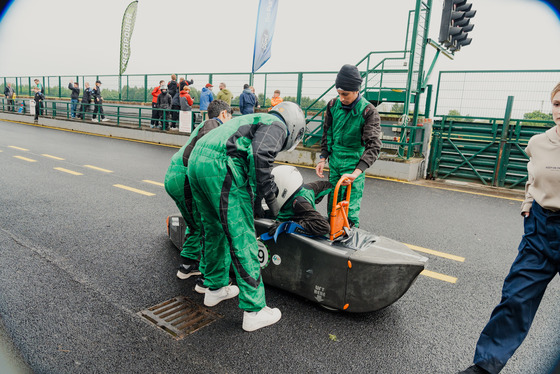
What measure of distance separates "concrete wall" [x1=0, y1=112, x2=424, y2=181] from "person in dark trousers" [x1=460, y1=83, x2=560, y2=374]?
24.3 feet

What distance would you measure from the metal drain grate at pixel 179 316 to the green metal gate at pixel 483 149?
840 cm

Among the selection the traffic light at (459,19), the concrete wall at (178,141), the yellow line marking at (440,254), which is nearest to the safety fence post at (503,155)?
the concrete wall at (178,141)

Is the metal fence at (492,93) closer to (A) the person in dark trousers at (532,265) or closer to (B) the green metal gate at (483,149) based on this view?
(B) the green metal gate at (483,149)

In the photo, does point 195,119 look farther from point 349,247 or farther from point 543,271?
point 543,271

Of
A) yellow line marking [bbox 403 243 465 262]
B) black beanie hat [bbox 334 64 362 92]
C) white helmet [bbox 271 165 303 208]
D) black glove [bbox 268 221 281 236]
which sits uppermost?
black beanie hat [bbox 334 64 362 92]

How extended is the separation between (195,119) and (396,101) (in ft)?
26.1

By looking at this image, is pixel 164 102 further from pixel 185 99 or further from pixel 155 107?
pixel 185 99

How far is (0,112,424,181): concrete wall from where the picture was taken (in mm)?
9531

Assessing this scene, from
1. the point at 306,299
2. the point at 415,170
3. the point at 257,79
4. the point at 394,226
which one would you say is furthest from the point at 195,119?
the point at 306,299

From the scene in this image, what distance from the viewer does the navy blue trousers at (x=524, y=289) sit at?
2104 mm

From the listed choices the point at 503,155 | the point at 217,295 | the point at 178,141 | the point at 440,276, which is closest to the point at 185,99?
the point at 178,141

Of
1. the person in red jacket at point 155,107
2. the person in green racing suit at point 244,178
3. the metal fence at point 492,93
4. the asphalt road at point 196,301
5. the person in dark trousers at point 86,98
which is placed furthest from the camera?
the person in dark trousers at point 86,98

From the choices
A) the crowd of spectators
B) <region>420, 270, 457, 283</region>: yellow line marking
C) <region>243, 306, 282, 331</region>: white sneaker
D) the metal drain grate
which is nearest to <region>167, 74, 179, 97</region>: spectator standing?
the crowd of spectators

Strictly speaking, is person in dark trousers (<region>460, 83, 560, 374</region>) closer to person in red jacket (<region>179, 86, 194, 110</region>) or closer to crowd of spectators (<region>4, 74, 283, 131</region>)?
crowd of spectators (<region>4, 74, 283, 131</region>)
